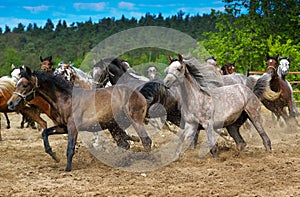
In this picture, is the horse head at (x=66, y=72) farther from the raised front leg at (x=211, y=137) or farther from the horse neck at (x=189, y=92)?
the raised front leg at (x=211, y=137)

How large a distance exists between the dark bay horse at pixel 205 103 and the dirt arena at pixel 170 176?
47cm

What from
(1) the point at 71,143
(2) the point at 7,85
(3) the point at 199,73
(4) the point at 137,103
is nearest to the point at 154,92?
(4) the point at 137,103

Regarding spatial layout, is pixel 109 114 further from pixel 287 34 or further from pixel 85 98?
pixel 287 34

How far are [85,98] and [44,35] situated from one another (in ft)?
203

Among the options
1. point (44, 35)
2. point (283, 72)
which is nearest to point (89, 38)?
point (44, 35)

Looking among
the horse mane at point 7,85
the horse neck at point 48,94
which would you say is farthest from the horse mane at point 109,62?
the horse mane at point 7,85

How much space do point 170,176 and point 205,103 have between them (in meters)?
1.69

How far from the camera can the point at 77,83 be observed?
9555 millimetres

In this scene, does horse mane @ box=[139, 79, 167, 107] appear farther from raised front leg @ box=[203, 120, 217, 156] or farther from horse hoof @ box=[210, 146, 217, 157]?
horse hoof @ box=[210, 146, 217, 157]

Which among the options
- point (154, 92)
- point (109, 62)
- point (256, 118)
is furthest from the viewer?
point (109, 62)

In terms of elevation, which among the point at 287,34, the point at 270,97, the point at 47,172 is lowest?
the point at 47,172

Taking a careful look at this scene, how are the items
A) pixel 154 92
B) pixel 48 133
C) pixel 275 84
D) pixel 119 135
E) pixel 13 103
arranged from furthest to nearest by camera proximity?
1. pixel 275 84
2. pixel 154 92
3. pixel 119 135
4. pixel 48 133
5. pixel 13 103

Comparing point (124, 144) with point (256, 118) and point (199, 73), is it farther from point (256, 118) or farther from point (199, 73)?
point (256, 118)

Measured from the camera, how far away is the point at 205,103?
7.06m
